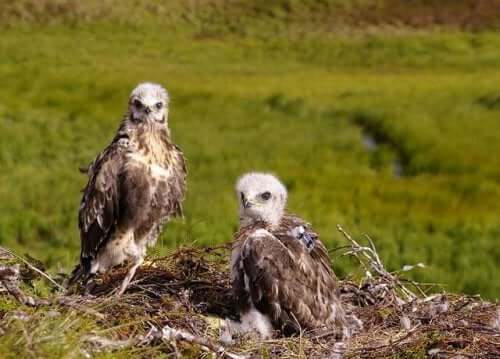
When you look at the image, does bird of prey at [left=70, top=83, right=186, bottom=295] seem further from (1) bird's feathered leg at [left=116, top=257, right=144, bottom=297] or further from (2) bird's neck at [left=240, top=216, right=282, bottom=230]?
(2) bird's neck at [left=240, top=216, right=282, bottom=230]

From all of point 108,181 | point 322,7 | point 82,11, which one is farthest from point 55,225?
point 322,7

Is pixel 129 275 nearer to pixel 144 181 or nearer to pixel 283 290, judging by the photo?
pixel 144 181

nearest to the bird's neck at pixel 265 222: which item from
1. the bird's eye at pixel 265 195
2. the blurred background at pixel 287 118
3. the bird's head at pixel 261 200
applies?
the bird's head at pixel 261 200

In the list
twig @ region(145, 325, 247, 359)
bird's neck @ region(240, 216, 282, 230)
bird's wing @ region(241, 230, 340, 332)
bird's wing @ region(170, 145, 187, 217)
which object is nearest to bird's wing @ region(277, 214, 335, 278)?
bird's neck @ region(240, 216, 282, 230)

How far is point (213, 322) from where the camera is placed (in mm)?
5602

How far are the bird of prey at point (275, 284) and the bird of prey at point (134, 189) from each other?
937 millimetres

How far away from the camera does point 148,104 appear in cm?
658

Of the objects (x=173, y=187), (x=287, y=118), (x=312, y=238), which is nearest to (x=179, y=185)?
(x=173, y=187)

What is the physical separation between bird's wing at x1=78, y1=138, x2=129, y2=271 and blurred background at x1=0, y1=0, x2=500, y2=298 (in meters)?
0.60

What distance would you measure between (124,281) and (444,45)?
44558 millimetres

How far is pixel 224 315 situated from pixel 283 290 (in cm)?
44

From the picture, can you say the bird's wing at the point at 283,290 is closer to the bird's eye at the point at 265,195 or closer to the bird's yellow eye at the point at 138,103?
the bird's eye at the point at 265,195

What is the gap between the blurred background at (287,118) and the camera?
1384 centimetres

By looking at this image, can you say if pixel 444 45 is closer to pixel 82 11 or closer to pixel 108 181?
pixel 82 11
